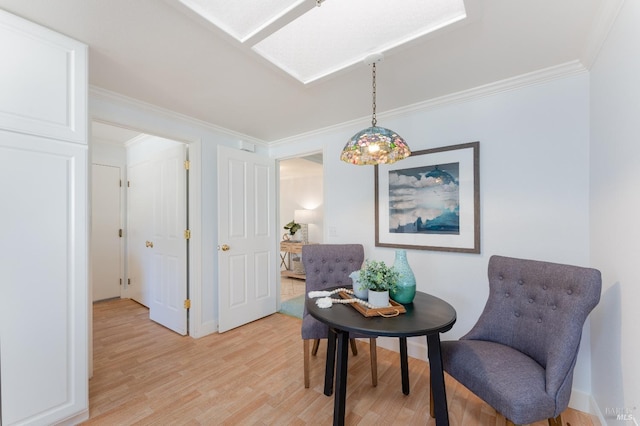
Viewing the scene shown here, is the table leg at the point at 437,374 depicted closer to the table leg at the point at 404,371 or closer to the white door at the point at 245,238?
the table leg at the point at 404,371

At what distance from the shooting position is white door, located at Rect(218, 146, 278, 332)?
→ 2.88 m

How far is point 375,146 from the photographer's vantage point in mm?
1491

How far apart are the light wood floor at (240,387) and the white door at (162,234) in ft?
1.25

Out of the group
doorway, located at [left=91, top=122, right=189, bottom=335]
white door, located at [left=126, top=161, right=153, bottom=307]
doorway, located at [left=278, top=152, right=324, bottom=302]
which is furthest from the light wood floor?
doorway, located at [left=278, top=152, right=324, bottom=302]

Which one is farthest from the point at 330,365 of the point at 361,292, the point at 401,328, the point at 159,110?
the point at 159,110

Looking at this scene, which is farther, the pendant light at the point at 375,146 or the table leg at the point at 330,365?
the table leg at the point at 330,365

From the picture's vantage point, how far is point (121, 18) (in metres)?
1.36

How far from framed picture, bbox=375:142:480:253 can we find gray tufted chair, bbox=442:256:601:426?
0.47 meters

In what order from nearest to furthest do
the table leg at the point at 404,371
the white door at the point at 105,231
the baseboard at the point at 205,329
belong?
the table leg at the point at 404,371
the baseboard at the point at 205,329
the white door at the point at 105,231

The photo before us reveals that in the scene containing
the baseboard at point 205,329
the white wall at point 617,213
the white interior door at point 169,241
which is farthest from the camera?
the white interior door at point 169,241

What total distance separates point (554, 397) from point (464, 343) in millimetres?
450

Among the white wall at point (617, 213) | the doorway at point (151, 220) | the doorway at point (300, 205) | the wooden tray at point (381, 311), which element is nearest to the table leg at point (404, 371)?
the wooden tray at point (381, 311)

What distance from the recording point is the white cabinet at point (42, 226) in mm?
1344

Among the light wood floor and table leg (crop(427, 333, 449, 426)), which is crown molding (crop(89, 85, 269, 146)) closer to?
the light wood floor
